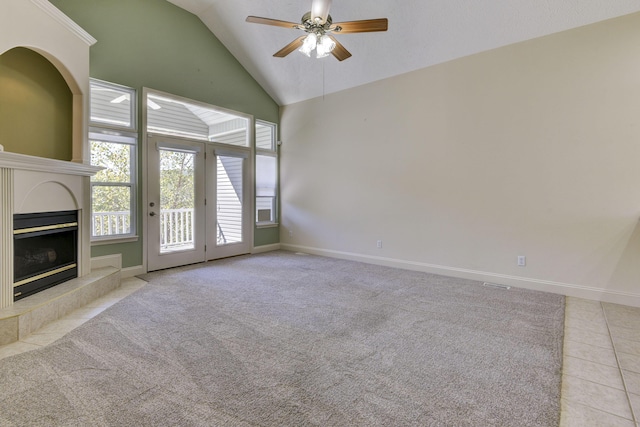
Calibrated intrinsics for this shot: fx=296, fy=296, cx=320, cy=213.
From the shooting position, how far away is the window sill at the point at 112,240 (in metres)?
3.93

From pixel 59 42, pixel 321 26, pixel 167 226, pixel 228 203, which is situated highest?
pixel 321 26

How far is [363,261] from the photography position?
527cm

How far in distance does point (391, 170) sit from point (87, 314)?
4.34 metres

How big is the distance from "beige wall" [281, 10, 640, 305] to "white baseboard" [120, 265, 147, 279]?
3.14 meters

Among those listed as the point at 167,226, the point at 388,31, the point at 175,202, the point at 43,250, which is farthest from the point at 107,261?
the point at 388,31

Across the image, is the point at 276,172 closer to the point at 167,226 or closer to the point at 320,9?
the point at 167,226

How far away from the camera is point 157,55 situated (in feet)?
14.7

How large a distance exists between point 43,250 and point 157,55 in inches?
124

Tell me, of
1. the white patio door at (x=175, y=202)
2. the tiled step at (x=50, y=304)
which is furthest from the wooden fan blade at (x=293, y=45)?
the tiled step at (x=50, y=304)

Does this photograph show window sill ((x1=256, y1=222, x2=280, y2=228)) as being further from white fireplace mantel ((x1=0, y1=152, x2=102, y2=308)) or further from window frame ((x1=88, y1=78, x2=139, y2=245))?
white fireplace mantel ((x1=0, y1=152, x2=102, y2=308))

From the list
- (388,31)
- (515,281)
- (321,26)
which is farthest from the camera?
(388,31)

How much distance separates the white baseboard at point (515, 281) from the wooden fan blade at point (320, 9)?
3577mm

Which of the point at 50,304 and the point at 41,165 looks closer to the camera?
the point at 50,304

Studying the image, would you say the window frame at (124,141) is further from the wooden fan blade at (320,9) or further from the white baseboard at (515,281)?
the white baseboard at (515,281)
